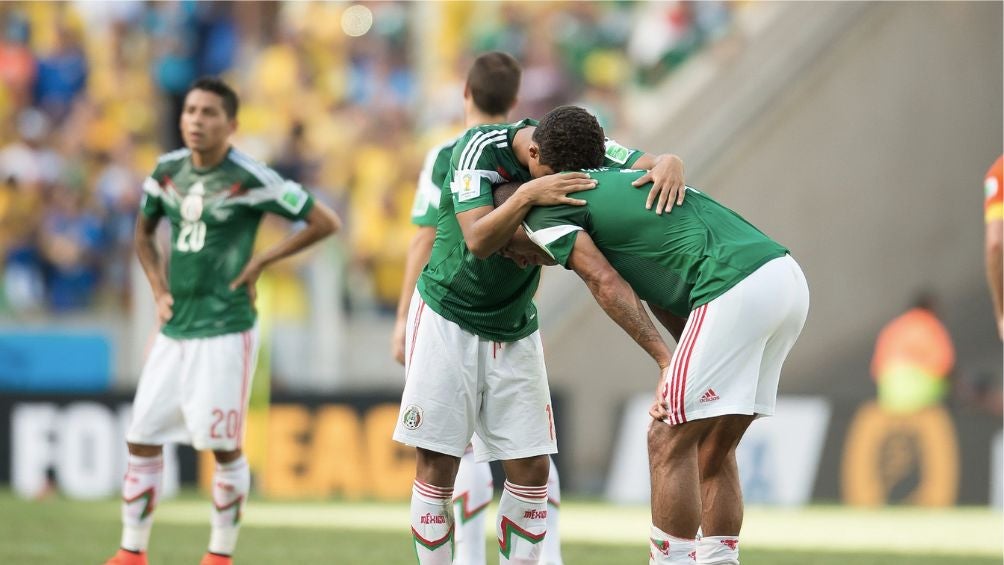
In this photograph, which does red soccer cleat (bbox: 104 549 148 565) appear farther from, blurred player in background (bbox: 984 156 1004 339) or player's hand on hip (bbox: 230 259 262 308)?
blurred player in background (bbox: 984 156 1004 339)

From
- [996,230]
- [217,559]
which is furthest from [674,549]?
[996,230]

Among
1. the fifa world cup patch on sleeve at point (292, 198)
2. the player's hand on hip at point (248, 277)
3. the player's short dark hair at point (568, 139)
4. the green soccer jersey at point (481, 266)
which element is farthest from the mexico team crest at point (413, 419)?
the fifa world cup patch on sleeve at point (292, 198)

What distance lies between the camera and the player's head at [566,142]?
19.0ft

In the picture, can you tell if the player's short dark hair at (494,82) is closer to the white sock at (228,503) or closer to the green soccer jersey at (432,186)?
the green soccer jersey at (432,186)

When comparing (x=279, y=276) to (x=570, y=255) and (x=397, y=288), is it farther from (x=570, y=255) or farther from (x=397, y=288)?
(x=570, y=255)

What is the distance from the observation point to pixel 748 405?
18.5 feet

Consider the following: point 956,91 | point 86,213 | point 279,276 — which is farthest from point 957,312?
point 86,213

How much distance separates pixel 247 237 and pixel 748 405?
11.7 feet

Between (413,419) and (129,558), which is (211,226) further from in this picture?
(413,419)

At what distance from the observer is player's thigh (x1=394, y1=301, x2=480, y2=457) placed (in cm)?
621

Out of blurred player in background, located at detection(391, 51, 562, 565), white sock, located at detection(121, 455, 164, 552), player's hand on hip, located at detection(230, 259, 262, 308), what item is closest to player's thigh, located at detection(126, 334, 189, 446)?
white sock, located at detection(121, 455, 164, 552)

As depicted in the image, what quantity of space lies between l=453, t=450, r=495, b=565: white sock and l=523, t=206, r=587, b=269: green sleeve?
1915 millimetres

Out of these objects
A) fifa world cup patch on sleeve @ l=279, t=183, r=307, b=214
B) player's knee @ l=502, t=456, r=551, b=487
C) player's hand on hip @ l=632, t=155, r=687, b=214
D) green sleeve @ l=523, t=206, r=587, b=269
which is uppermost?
player's hand on hip @ l=632, t=155, r=687, b=214

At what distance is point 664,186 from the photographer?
5.72 meters
